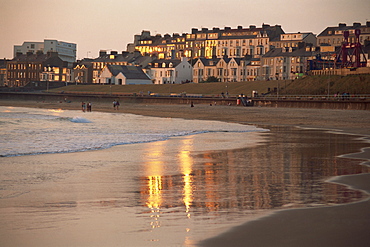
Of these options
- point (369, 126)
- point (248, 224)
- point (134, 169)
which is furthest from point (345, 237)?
point (369, 126)

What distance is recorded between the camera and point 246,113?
192 feet

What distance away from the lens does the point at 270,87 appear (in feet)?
314

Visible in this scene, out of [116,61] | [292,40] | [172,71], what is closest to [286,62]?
[292,40]

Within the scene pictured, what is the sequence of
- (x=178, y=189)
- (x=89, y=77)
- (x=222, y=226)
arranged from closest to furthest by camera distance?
(x=222, y=226) < (x=178, y=189) < (x=89, y=77)

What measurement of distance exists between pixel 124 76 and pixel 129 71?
3020mm

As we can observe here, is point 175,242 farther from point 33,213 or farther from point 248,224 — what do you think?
point 33,213

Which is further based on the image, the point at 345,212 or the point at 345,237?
the point at 345,212

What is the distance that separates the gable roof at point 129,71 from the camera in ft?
429

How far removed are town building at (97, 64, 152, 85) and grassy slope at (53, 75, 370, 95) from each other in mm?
4880

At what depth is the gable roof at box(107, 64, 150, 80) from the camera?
130875 millimetres

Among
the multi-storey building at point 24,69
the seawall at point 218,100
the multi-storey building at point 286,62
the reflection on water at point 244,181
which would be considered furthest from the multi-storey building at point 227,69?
the reflection on water at point 244,181

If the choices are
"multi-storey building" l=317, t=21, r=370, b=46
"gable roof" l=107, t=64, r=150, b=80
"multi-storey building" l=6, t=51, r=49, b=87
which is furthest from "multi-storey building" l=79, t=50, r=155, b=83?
"multi-storey building" l=317, t=21, r=370, b=46

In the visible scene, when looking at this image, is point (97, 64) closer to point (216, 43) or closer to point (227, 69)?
point (216, 43)

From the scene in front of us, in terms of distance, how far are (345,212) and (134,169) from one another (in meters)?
7.25
